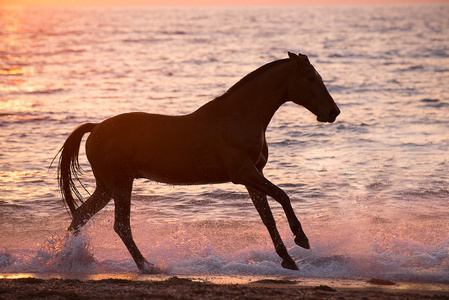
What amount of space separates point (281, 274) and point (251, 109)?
1.84 m

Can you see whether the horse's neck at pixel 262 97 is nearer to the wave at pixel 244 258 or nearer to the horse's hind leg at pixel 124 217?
the horse's hind leg at pixel 124 217

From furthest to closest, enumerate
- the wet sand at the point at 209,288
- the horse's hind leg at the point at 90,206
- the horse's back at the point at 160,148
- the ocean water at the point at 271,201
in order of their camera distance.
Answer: the horse's hind leg at the point at 90,206 → the ocean water at the point at 271,201 → the horse's back at the point at 160,148 → the wet sand at the point at 209,288

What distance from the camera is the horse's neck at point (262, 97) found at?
7297 millimetres

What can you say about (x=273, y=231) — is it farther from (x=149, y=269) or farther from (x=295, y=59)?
(x=295, y=59)

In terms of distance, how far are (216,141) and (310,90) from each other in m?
1.17

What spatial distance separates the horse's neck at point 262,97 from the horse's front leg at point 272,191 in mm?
591

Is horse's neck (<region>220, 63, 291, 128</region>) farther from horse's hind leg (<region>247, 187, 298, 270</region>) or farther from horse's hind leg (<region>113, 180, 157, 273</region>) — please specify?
horse's hind leg (<region>113, 180, 157, 273</region>)

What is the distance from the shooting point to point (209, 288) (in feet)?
20.1

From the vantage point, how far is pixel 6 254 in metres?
7.78

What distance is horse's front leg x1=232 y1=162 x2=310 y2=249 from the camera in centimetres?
696

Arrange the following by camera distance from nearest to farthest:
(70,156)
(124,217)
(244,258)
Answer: (124,217)
(244,258)
(70,156)

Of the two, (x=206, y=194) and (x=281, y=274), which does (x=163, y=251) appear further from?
(x=206, y=194)

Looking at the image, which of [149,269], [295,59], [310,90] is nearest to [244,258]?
[149,269]

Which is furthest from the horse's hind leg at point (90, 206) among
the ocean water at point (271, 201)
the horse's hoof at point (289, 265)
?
the horse's hoof at point (289, 265)
